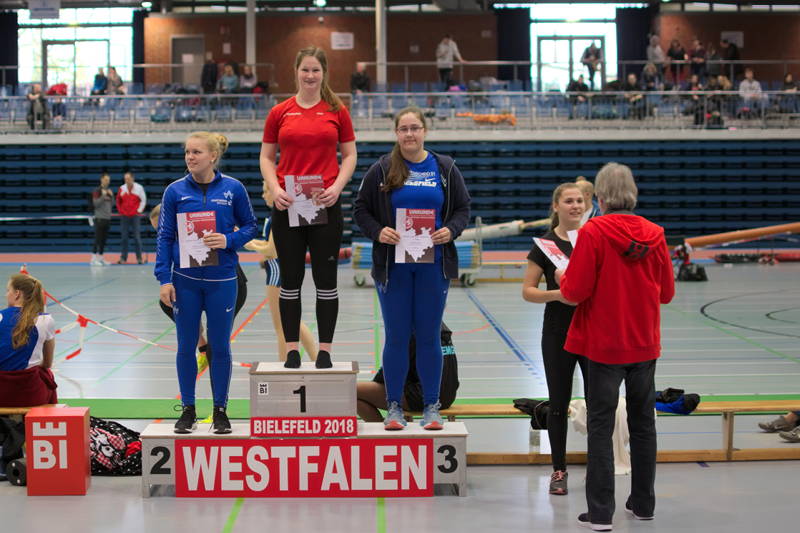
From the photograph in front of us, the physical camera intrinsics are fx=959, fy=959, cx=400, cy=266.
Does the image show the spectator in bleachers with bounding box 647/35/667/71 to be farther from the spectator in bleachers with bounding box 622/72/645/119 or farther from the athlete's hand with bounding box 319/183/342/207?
the athlete's hand with bounding box 319/183/342/207

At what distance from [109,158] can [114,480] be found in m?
17.7

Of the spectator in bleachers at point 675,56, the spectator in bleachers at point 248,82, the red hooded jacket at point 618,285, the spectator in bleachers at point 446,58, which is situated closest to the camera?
the red hooded jacket at point 618,285

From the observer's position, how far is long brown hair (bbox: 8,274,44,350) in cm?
554

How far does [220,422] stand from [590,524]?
6.52 feet

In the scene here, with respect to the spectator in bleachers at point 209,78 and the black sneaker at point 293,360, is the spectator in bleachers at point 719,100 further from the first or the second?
the black sneaker at point 293,360

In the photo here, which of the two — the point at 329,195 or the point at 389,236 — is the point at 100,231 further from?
the point at 389,236

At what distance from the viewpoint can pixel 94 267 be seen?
723 inches

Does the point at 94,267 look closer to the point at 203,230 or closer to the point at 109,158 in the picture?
the point at 109,158

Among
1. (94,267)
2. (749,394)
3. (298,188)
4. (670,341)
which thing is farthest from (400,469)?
(94,267)

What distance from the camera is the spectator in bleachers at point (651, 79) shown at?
21.5 meters

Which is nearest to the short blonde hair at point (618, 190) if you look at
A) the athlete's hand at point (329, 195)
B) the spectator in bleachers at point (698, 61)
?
the athlete's hand at point (329, 195)

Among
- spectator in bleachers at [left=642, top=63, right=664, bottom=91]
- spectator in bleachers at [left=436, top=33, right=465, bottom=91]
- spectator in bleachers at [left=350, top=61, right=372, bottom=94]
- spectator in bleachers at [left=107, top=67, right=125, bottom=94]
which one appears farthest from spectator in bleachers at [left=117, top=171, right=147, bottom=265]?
spectator in bleachers at [left=642, top=63, right=664, bottom=91]

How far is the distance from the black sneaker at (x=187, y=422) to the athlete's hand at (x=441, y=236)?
158cm

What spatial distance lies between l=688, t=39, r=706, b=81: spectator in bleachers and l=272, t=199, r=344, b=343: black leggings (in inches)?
735
